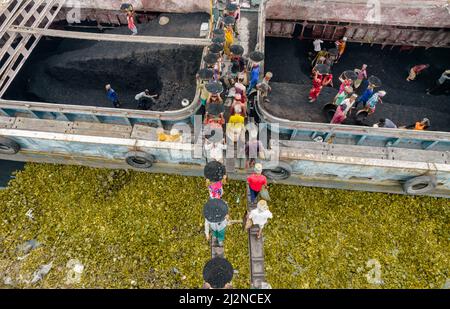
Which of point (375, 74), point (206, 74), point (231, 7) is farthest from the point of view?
point (375, 74)

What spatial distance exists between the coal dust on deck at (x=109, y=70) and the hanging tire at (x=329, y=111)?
4.90 meters

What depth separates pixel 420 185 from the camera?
960 cm

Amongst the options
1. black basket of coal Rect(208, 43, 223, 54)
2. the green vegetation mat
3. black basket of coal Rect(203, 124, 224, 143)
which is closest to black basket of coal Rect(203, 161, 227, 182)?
black basket of coal Rect(203, 124, 224, 143)

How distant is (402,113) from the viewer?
11.3m

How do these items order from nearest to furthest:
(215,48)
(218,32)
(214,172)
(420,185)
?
1. (214,172)
2. (420,185)
3. (215,48)
4. (218,32)

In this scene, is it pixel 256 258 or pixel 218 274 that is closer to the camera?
pixel 218 274

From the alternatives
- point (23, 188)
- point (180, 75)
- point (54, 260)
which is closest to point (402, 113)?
point (180, 75)

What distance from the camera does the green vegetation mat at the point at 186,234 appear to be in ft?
29.9

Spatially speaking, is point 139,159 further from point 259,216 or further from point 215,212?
point 259,216

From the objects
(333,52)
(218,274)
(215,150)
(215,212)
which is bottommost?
(218,274)

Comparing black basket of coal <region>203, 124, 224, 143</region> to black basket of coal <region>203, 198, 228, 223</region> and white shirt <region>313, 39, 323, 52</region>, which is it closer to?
black basket of coal <region>203, 198, 228, 223</region>

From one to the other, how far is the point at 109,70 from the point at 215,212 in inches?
325

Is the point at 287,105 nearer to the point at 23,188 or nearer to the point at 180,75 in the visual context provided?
the point at 180,75

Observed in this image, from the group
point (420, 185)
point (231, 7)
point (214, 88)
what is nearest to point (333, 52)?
point (231, 7)
